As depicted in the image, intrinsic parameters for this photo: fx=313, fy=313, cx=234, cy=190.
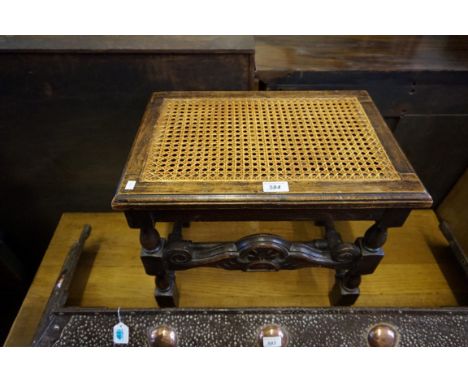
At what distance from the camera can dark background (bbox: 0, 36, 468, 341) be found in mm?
1319

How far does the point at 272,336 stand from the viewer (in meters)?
1.12

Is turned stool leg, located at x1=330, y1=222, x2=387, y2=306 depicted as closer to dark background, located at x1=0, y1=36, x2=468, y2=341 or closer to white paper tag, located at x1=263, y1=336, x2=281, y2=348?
white paper tag, located at x1=263, y1=336, x2=281, y2=348

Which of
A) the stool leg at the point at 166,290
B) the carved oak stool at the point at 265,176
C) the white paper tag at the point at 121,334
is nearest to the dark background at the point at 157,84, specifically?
the carved oak stool at the point at 265,176

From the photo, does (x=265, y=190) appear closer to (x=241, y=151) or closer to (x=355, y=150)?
(x=241, y=151)

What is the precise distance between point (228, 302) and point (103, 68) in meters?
1.18

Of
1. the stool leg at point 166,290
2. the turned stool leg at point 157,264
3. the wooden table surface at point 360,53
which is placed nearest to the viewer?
the turned stool leg at point 157,264

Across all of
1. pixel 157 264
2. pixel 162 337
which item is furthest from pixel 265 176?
pixel 162 337

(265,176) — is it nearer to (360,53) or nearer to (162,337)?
(162,337)

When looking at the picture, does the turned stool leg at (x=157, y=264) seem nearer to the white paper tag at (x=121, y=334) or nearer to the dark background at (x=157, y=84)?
the white paper tag at (x=121, y=334)

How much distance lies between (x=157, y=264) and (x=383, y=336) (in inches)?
33.4

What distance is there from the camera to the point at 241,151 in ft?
3.32

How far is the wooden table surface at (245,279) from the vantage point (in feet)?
4.78

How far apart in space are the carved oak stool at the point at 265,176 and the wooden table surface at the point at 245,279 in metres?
0.27

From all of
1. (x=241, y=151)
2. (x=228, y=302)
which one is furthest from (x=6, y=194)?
(x=241, y=151)
